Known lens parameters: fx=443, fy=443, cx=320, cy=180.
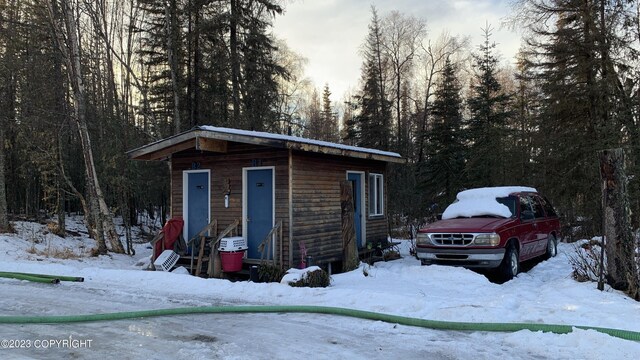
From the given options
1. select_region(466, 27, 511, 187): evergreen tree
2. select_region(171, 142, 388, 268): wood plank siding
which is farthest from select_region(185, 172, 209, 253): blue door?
select_region(466, 27, 511, 187): evergreen tree

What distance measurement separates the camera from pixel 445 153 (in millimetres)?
23547

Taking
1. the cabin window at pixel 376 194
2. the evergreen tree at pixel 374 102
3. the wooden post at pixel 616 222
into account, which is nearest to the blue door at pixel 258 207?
the cabin window at pixel 376 194

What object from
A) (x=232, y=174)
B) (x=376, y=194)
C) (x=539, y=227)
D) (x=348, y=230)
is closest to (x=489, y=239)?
(x=539, y=227)

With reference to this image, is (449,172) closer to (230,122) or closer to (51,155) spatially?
(230,122)

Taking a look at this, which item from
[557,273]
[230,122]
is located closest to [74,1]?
[230,122]

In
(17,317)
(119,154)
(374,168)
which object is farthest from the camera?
(119,154)

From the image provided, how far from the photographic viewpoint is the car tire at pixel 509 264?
29.0 feet

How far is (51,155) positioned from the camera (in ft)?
49.6

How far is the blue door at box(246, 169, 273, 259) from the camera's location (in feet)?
35.2

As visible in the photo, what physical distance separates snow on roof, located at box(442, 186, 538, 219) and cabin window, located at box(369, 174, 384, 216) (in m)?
3.61

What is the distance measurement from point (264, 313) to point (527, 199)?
24.7 feet

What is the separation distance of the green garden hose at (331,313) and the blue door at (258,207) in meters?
4.22

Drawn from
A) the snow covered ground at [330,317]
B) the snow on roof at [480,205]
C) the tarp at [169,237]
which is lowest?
the snow covered ground at [330,317]

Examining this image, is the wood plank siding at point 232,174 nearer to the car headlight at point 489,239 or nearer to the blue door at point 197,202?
Answer: the blue door at point 197,202
